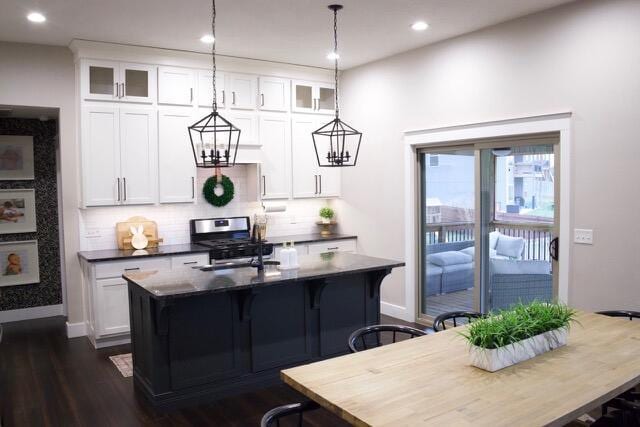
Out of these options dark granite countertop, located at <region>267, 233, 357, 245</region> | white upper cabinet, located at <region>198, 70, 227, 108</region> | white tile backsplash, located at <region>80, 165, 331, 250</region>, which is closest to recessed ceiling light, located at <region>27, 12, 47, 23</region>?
white upper cabinet, located at <region>198, 70, 227, 108</region>

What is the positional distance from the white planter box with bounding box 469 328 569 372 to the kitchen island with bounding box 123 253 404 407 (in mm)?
1844

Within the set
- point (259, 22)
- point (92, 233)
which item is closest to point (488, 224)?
point (259, 22)

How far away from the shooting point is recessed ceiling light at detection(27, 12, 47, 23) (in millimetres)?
4566

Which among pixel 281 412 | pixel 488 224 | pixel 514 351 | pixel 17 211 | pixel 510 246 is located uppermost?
pixel 17 211

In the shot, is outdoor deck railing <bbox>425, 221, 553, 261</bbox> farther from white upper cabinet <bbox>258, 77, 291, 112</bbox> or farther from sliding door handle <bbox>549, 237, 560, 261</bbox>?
white upper cabinet <bbox>258, 77, 291, 112</bbox>

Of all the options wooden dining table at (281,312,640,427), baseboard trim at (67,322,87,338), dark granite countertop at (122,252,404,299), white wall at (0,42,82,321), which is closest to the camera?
wooden dining table at (281,312,640,427)

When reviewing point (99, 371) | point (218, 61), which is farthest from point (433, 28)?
point (99, 371)

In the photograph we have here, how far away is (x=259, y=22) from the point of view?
4.90 meters

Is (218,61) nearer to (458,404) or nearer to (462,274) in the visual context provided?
(462,274)

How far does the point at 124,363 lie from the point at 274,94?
349cm

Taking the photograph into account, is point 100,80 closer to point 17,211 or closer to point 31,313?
point 17,211

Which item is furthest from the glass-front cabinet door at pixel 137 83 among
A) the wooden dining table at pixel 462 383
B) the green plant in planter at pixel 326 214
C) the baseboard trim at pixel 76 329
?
the wooden dining table at pixel 462 383

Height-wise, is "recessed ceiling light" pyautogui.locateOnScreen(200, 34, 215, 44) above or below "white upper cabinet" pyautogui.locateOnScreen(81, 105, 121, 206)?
above

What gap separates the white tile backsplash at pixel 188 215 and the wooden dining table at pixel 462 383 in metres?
4.07
